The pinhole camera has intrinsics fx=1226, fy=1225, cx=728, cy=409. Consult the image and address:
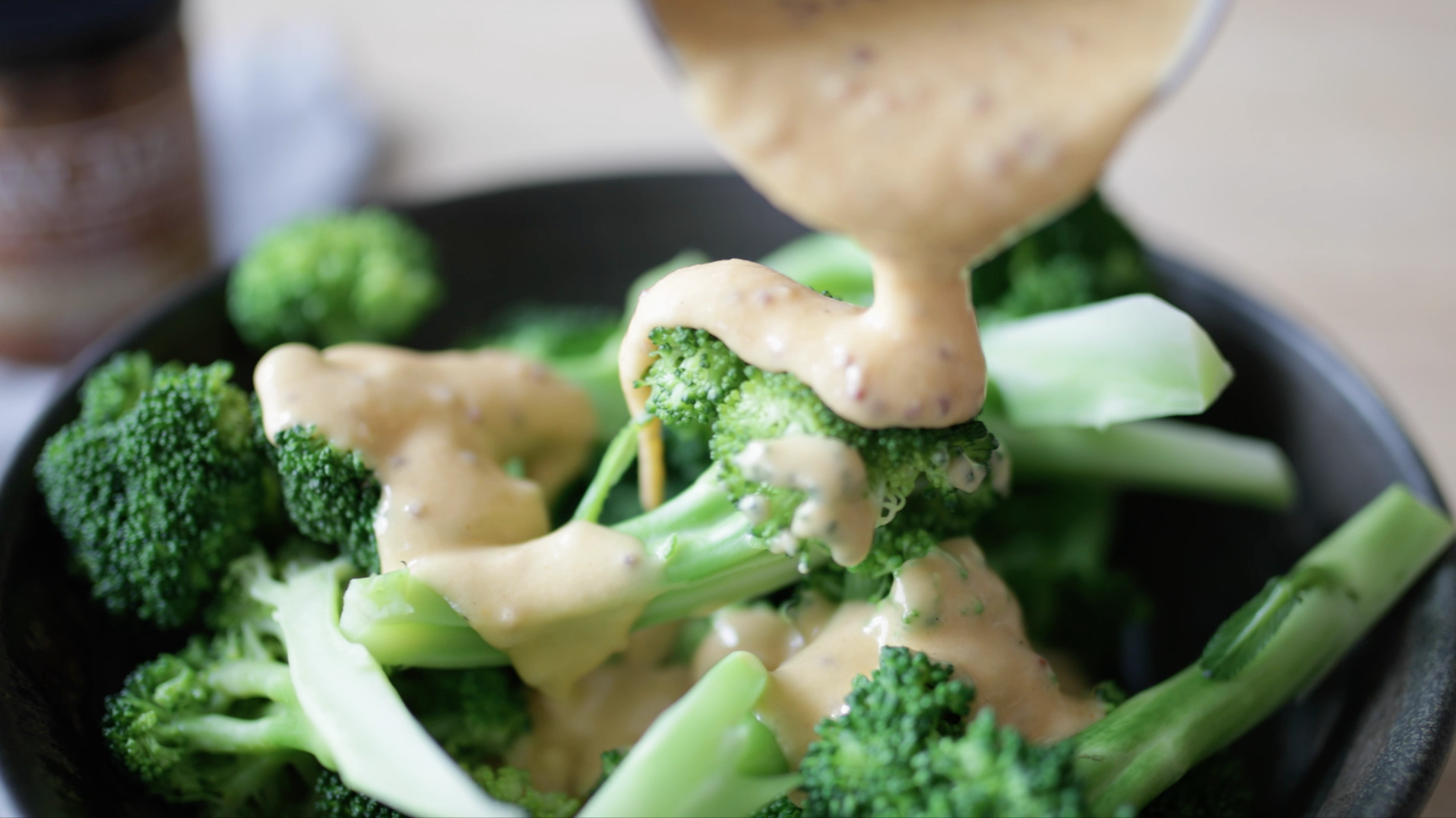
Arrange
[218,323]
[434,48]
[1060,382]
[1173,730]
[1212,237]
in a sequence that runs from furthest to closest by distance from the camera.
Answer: [434,48] → [1212,237] → [218,323] → [1060,382] → [1173,730]

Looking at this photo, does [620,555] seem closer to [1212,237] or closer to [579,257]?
[579,257]

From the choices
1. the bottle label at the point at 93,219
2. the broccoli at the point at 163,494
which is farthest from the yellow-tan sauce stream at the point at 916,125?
the bottle label at the point at 93,219

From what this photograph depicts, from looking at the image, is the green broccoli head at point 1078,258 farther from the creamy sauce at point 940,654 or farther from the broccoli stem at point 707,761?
the broccoli stem at point 707,761

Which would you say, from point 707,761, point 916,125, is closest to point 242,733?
point 707,761

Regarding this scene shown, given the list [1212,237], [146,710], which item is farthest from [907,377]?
[1212,237]

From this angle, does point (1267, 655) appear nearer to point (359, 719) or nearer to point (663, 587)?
point (663, 587)

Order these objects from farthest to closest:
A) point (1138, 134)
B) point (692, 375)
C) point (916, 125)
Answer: point (1138, 134)
point (692, 375)
point (916, 125)
